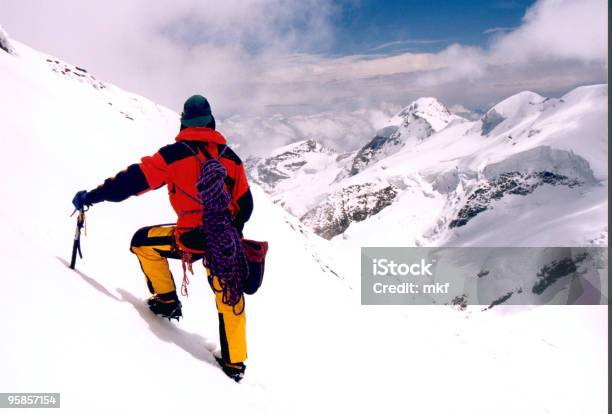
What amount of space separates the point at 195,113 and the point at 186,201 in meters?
0.91

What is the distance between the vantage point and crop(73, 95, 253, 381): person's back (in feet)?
14.1

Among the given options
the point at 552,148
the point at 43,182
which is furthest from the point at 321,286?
the point at 552,148

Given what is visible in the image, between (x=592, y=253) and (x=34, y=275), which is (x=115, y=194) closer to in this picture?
(x=34, y=275)

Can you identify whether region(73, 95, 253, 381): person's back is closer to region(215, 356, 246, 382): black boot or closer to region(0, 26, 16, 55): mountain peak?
region(215, 356, 246, 382): black boot

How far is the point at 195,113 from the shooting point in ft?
14.5

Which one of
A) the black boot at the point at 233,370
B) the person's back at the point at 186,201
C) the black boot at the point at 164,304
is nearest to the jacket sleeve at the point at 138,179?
the person's back at the point at 186,201

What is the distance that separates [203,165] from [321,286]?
10736 mm

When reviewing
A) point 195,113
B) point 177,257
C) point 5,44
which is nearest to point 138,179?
point 195,113

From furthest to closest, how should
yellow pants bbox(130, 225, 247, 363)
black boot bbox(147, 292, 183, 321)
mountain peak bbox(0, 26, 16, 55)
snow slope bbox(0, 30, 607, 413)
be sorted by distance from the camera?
mountain peak bbox(0, 26, 16, 55) < black boot bbox(147, 292, 183, 321) < yellow pants bbox(130, 225, 247, 363) < snow slope bbox(0, 30, 607, 413)

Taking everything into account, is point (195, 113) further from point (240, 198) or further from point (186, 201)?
point (240, 198)

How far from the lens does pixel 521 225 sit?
5758 inches

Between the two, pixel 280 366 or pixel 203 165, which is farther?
pixel 280 366

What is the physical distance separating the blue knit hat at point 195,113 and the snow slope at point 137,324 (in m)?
1.91

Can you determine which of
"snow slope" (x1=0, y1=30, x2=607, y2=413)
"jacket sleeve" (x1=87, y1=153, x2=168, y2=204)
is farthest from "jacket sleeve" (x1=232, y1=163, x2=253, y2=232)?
"snow slope" (x1=0, y1=30, x2=607, y2=413)
